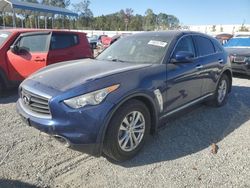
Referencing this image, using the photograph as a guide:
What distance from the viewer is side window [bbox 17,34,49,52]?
6828 mm

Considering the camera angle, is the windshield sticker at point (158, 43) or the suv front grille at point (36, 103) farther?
the windshield sticker at point (158, 43)

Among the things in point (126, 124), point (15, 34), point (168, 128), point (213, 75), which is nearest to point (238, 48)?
point (213, 75)

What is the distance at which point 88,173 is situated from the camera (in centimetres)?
344

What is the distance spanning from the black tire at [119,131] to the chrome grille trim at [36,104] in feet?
2.45

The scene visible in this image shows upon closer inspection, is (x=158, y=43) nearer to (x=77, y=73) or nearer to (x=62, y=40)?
(x=77, y=73)

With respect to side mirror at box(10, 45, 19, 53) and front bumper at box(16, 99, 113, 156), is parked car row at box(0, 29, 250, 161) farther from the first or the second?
side mirror at box(10, 45, 19, 53)

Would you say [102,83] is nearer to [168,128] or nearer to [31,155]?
[31,155]

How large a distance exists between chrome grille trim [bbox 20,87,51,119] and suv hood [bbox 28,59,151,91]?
19 cm

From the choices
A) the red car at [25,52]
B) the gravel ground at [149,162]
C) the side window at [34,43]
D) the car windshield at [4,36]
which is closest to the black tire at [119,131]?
the gravel ground at [149,162]

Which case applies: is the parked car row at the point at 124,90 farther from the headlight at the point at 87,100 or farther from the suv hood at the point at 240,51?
the suv hood at the point at 240,51

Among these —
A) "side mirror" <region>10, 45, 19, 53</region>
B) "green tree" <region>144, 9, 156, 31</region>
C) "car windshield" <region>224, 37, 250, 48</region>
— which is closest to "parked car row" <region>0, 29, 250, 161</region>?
"side mirror" <region>10, 45, 19, 53</region>

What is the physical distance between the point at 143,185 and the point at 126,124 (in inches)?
30.7

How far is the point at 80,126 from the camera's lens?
125 inches

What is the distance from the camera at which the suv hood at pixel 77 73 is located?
3.46 meters
